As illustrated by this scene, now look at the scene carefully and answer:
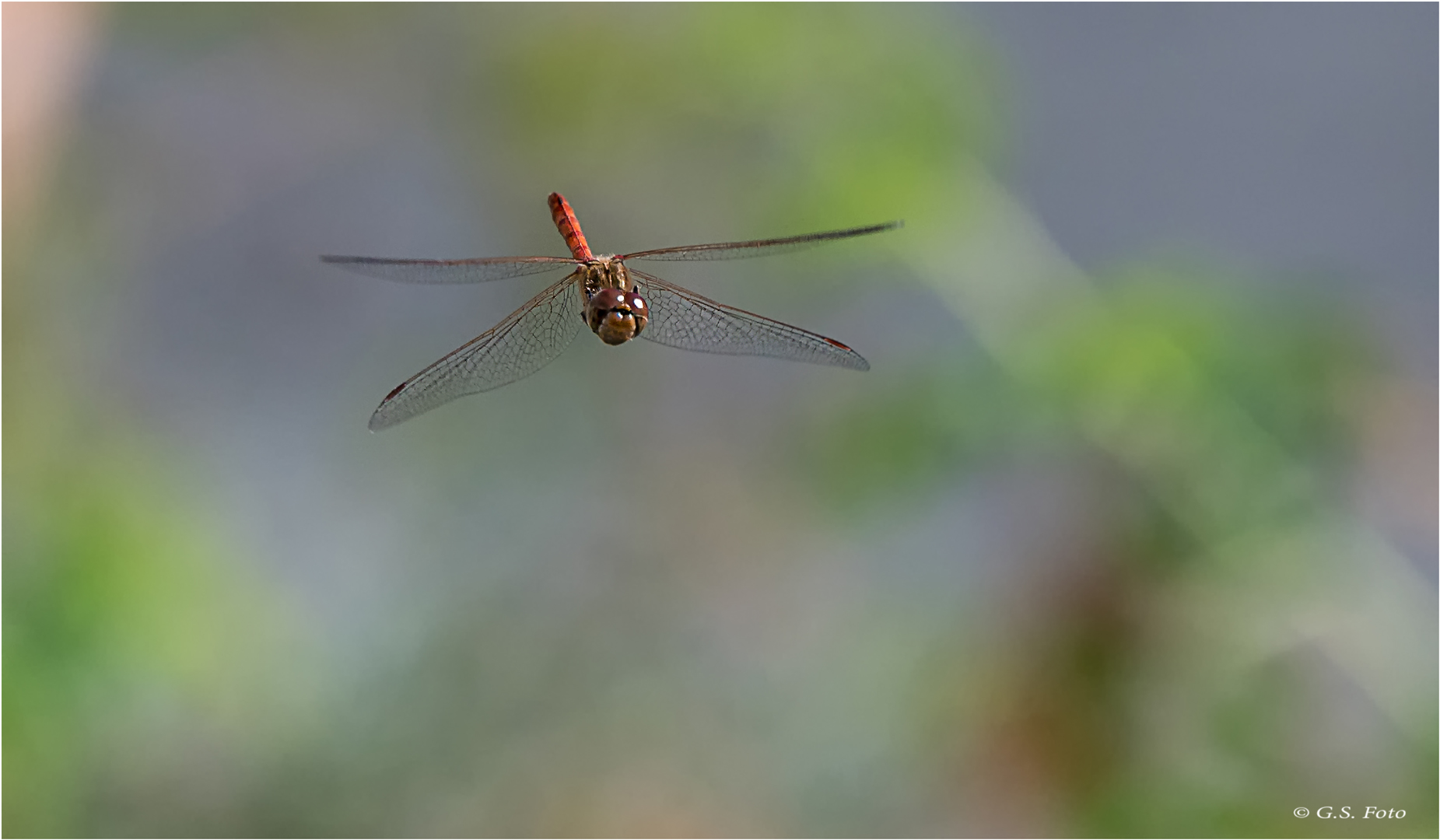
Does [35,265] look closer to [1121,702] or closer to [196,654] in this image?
[196,654]

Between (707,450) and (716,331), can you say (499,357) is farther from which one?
(707,450)

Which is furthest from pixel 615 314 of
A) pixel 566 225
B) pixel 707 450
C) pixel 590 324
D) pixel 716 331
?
pixel 707 450

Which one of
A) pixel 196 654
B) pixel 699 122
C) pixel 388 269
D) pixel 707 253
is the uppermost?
pixel 699 122

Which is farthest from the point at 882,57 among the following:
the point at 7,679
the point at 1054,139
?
the point at 7,679

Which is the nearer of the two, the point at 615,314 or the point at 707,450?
the point at 615,314

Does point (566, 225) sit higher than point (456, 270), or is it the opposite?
point (566, 225)

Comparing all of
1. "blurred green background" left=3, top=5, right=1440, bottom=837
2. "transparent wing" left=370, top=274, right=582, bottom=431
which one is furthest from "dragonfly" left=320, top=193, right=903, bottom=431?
"blurred green background" left=3, top=5, right=1440, bottom=837
